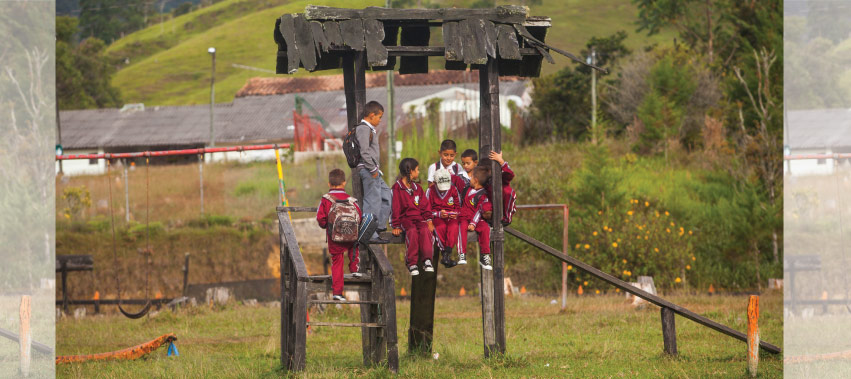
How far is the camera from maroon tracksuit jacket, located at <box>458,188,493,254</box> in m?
11.9

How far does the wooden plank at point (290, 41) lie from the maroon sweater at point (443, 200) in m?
2.17

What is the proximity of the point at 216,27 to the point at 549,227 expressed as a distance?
6444 cm

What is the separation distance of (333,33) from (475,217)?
2.73 metres

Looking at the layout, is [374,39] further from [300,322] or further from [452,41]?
[300,322]

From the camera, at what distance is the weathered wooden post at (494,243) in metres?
11.9

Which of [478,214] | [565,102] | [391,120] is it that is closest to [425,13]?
[478,214]

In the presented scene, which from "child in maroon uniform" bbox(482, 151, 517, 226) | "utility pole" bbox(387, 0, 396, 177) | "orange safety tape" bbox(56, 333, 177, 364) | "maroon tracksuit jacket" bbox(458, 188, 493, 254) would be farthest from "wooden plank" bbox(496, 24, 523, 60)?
"utility pole" bbox(387, 0, 396, 177)

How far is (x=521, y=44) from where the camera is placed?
475 inches

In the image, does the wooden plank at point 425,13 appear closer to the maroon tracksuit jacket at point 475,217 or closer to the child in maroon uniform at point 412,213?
the child in maroon uniform at point 412,213

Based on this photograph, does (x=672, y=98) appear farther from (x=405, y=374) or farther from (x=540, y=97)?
(x=405, y=374)

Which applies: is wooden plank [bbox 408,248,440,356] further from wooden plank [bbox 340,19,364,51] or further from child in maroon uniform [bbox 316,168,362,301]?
wooden plank [bbox 340,19,364,51]

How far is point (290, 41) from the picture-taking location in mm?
11445

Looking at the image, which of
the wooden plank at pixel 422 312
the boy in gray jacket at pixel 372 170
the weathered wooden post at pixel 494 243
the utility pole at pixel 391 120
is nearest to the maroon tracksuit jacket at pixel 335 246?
the boy in gray jacket at pixel 372 170

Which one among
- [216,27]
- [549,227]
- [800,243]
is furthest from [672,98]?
[216,27]
